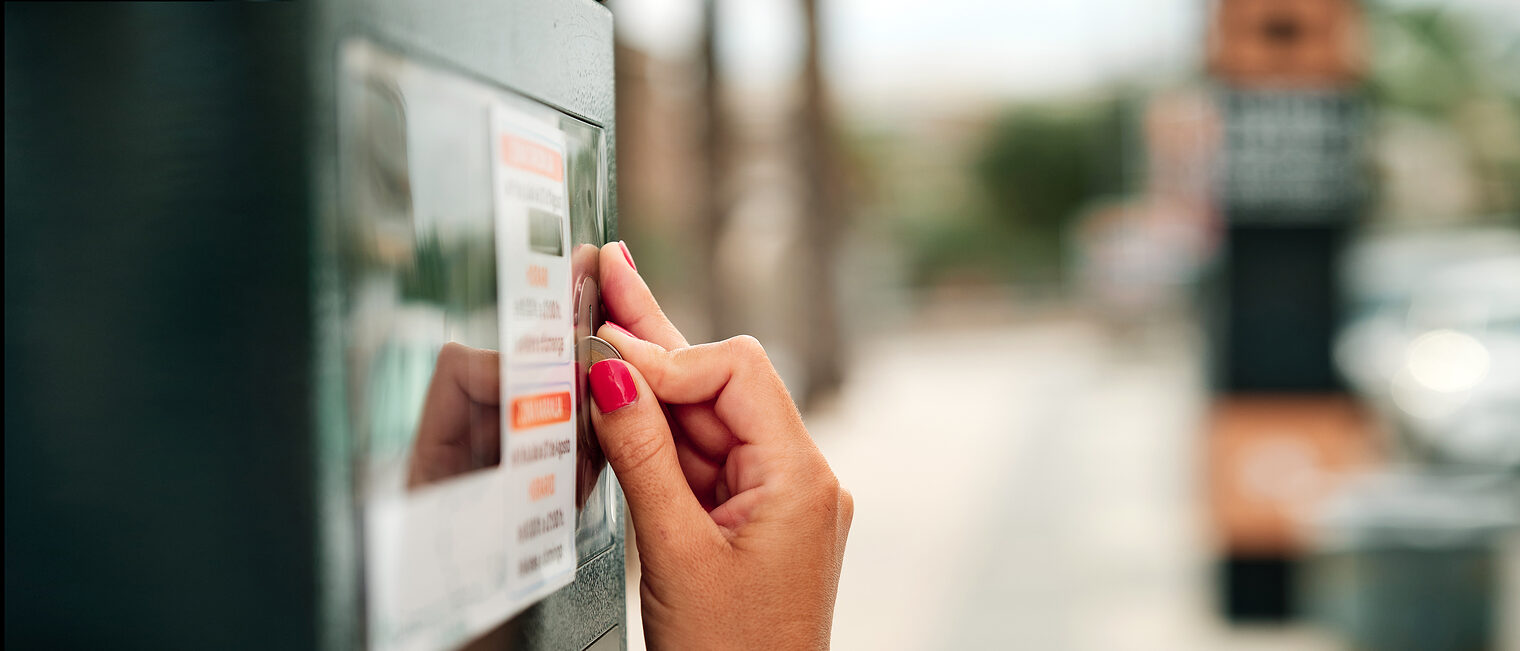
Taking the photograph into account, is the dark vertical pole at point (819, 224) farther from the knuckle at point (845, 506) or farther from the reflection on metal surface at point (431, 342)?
the reflection on metal surface at point (431, 342)

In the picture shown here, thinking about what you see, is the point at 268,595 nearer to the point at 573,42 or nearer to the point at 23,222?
the point at 23,222

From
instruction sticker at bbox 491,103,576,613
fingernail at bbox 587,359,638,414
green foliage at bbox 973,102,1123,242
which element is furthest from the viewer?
green foliage at bbox 973,102,1123,242

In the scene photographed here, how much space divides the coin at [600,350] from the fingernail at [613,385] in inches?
1.7

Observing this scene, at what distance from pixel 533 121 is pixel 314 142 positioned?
25 cm

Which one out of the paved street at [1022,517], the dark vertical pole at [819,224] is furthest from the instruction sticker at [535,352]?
the dark vertical pole at [819,224]

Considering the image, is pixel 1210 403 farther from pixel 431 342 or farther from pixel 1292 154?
pixel 431 342

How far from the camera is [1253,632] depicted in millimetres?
6180

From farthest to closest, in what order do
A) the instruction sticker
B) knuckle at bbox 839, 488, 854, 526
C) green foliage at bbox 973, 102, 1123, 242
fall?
green foliage at bbox 973, 102, 1123, 242 → knuckle at bbox 839, 488, 854, 526 → the instruction sticker

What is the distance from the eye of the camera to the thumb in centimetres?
104

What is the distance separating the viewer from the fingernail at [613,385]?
3.41ft

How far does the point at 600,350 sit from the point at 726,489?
0.55 feet

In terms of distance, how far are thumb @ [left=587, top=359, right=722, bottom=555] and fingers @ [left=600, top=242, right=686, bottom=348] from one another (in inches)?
3.8

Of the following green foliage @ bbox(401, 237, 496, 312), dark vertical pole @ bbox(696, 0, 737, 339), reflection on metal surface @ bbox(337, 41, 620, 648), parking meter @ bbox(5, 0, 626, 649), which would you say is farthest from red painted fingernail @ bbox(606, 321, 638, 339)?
dark vertical pole @ bbox(696, 0, 737, 339)

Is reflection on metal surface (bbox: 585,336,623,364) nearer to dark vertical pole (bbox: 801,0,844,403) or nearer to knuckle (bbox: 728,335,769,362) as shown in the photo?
knuckle (bbox: 728,335,769,362)
